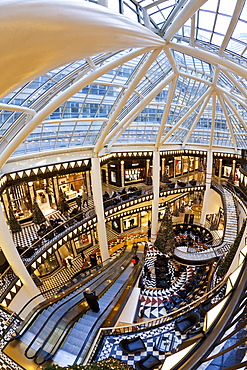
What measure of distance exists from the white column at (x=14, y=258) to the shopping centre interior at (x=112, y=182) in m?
0.07

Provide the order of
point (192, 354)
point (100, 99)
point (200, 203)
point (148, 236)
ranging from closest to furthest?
point (192, 354)
point (100, 99)
point (148, 236)
point (200, 203)

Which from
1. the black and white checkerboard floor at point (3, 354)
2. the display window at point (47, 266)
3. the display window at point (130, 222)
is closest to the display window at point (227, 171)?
the display window at point (130, 222)

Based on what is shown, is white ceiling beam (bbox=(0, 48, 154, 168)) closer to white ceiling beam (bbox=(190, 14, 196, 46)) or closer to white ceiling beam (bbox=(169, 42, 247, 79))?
white ceiling beam (bbox=(169, 42, 247, 79))

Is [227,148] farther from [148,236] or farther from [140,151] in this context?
[148,236]

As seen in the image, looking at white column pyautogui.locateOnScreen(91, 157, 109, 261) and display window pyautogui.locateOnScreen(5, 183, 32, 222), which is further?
white column pyautogui.locateOnScreen(91, 157, 109, 261)

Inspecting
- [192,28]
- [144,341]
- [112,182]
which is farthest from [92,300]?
[112,182]

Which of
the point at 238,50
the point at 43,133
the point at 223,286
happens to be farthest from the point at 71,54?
the point at 43,133

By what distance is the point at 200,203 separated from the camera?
31906 millimetres

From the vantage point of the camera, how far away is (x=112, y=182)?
27.4 meters

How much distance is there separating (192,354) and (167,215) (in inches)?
594

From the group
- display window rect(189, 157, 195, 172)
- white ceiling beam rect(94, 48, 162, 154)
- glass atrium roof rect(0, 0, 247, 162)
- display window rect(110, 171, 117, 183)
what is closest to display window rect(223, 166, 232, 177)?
display window rect(189, 157, 195, 172)

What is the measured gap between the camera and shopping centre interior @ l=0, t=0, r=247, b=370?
3.68 meters

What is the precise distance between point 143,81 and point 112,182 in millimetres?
14713

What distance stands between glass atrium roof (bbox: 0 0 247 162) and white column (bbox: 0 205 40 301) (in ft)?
13.3
